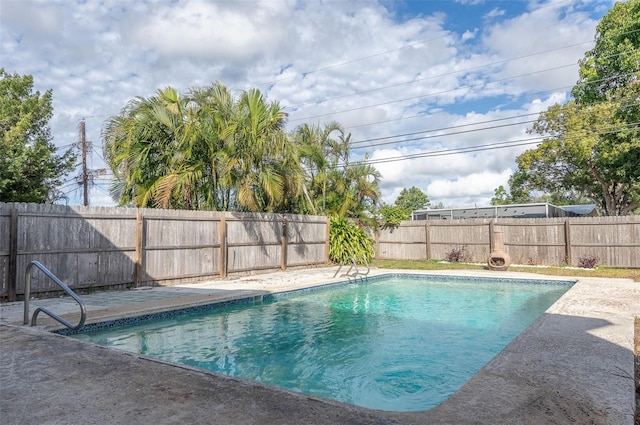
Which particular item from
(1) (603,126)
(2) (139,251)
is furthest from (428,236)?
(2) (139,251)

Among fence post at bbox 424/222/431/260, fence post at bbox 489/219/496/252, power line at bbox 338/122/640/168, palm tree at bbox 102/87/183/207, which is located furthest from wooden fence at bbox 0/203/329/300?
fence post at bbox 489/219/496/252

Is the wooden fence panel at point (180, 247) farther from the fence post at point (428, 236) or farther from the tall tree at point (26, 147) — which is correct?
the fence post at point (428, 236)

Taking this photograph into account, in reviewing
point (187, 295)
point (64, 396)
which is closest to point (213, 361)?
point (64, 396)

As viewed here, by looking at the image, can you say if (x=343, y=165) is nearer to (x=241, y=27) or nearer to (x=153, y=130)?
(x=241, y=27)

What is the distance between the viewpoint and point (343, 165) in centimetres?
1584

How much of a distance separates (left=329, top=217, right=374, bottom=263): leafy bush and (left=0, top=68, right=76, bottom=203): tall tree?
10.3 m

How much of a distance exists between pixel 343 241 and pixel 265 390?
1158 centimetres

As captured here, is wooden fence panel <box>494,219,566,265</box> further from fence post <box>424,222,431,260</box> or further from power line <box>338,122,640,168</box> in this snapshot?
power line <box>338,122,640,168</box>

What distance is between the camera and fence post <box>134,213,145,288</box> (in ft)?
28.1

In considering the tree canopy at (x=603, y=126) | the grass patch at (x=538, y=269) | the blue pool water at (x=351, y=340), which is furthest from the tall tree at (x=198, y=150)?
the tree canopy at (x=603, y=126)

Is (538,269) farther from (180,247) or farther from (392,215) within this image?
(180,247)

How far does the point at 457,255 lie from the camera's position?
49.4 feet

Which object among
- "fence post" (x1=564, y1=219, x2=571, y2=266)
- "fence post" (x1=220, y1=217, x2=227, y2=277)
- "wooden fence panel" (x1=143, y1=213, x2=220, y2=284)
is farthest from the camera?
"fence post" (x1=564, y1=219, x2=571, y2=266)

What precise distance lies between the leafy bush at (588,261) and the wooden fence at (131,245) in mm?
9045
